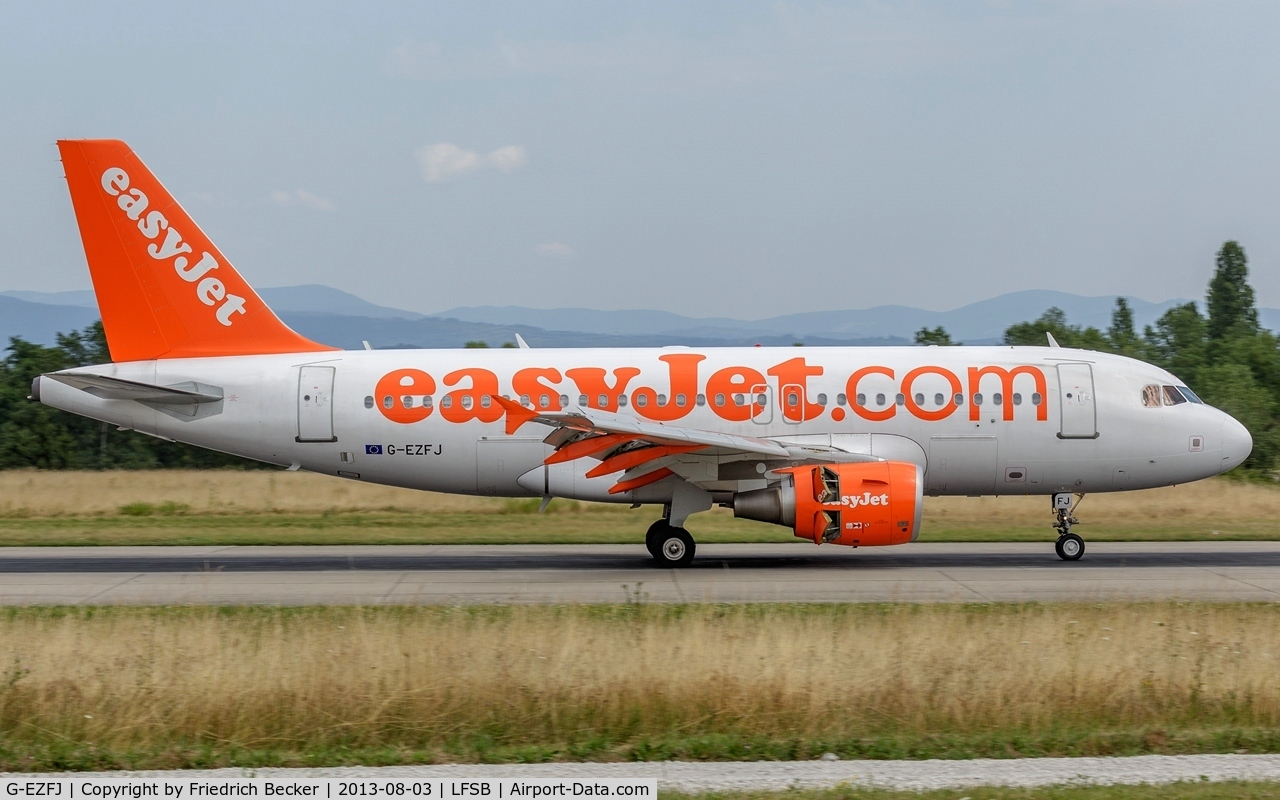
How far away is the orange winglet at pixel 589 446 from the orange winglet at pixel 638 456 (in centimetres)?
31

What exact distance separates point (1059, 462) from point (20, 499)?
26.2 m

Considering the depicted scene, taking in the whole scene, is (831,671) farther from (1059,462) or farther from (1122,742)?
(1059,462)

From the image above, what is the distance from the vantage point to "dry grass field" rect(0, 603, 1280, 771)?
9250 millimetres

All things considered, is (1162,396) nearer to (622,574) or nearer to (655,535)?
(655,535)

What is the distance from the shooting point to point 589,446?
1998cm

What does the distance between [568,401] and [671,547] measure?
10.2 feet

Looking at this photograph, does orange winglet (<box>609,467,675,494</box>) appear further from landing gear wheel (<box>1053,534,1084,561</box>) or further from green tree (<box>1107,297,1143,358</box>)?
green tree (<box>1107,297,1143,358</box>)

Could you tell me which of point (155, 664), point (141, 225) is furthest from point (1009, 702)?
point (141, 225)

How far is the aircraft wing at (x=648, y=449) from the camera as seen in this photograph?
19234 millimetres

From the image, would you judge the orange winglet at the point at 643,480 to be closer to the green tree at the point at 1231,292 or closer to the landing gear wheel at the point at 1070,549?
the landing gear wheel at the point at 1070,549

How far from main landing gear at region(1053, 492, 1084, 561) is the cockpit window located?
2.35 metres

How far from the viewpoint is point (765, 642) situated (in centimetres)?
1223

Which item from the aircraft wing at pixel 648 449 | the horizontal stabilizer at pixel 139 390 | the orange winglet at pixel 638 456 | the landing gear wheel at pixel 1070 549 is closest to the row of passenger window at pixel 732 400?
the aircraft wing at pixel 648 449
